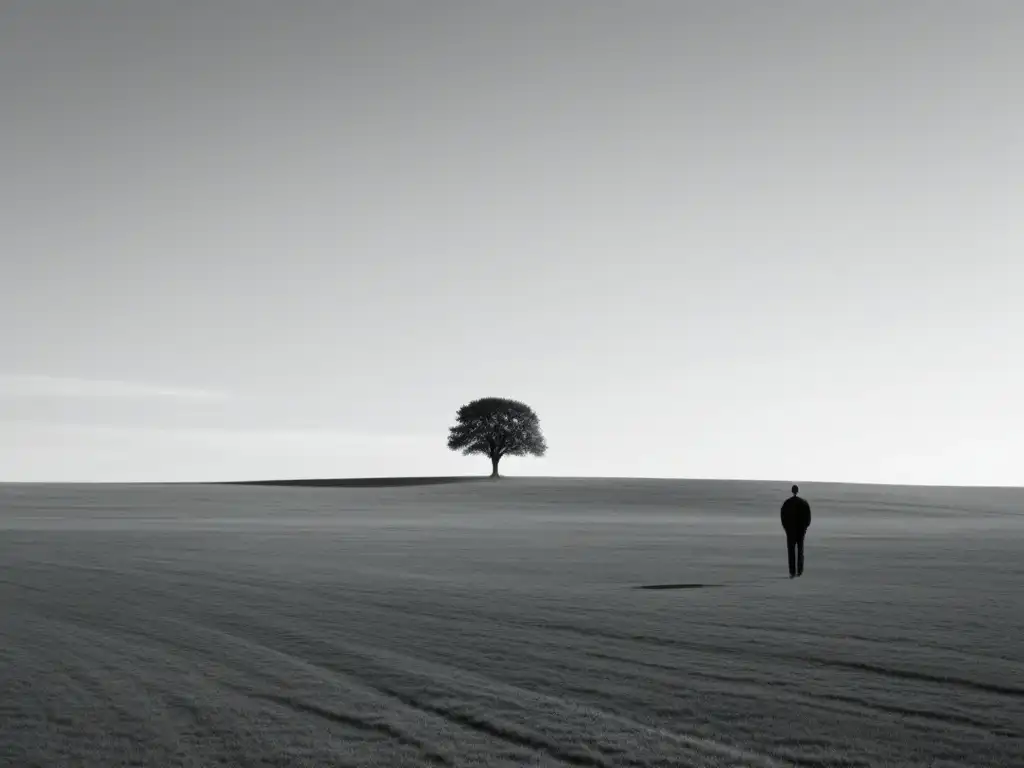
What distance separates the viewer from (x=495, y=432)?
10975cm

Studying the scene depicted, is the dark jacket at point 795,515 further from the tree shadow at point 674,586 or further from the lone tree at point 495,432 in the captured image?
the lone tree at point 495,432

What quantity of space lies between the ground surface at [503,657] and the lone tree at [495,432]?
77729 millimetres

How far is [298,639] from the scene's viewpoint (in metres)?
13.8

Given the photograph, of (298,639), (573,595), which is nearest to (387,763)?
(298,639)

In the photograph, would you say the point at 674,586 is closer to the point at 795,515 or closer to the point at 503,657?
the point at 795,515

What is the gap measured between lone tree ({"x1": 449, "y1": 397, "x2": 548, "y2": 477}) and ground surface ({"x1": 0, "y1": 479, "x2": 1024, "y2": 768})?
77729mm

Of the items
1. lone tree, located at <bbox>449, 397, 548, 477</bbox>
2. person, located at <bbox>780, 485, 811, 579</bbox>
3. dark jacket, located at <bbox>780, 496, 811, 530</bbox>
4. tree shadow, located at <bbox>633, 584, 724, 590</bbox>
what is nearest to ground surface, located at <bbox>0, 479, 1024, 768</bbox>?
tree shadow, located at <bbox>633, 584, 724, 590</bbox>

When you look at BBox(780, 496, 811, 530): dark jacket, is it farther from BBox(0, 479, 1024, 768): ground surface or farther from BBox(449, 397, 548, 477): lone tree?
BBox(449, 397, 548, 477): lone tree

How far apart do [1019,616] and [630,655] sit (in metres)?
7.80

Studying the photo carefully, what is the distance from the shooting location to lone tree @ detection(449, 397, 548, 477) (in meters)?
110

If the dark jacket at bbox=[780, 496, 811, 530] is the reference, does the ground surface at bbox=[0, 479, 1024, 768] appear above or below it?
below

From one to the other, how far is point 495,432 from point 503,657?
97.4 metres

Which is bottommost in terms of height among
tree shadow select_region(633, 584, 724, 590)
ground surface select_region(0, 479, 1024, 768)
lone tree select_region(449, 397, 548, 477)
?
ground surface select_region(0, 479, 1024, 768)

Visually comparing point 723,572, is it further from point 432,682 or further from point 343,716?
point 343,716
